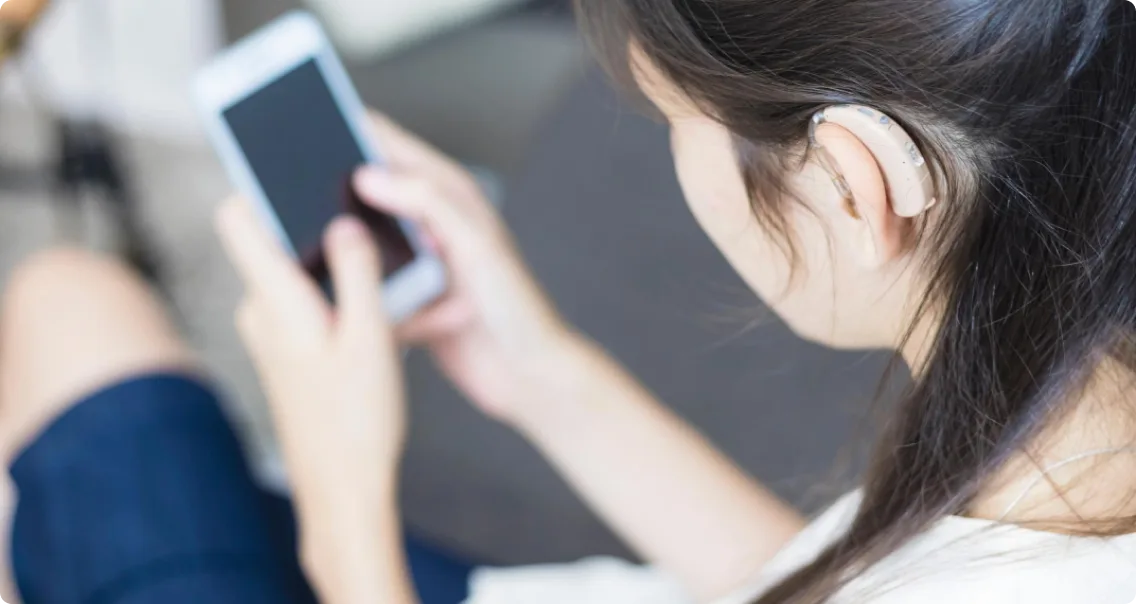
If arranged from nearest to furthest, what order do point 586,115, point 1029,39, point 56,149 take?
point 1029,39
point 586,115
point 56,149

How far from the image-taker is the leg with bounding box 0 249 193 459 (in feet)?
2.51

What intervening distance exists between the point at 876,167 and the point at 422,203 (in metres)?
0.36

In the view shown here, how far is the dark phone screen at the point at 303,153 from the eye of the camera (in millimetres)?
699

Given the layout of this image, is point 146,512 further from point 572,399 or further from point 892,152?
point 892,152

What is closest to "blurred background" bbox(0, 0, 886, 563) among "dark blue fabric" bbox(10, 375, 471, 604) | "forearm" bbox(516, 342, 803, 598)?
"forearm" bbox(516, 342, 803, 598)

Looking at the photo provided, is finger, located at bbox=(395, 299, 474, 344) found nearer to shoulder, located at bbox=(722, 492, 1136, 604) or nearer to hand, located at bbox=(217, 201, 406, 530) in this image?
hand, located at bbox=(217, 201, 406, 530)

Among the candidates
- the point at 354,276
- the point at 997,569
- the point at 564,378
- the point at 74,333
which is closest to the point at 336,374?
the point at 354,276

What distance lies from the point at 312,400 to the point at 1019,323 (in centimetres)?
42

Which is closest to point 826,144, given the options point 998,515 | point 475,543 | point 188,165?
point 998,515

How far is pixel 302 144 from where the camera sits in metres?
0.71

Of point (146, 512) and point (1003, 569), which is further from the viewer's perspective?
point (146, 512)

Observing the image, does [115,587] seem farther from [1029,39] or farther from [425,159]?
[1029,39]

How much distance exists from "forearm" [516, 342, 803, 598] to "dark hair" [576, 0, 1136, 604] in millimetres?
208

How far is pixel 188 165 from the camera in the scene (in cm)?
153
